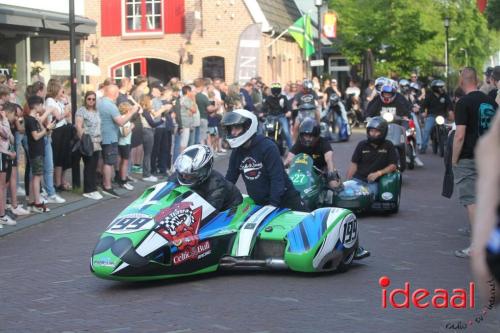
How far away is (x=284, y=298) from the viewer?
318 inches

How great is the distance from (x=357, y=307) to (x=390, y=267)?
6.32 ft

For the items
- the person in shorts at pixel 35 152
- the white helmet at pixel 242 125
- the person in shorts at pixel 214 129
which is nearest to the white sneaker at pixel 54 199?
the person in shorts at pixel 35 152

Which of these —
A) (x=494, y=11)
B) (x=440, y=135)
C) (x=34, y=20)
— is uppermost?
(x=494, y=11)

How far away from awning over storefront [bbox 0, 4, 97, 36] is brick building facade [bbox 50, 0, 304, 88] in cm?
1712

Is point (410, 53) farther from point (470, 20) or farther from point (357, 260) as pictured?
point (357, 260)

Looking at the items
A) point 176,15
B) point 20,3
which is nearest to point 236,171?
point 20,3

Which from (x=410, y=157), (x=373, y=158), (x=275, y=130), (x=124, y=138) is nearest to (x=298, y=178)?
(x=373, y=158)

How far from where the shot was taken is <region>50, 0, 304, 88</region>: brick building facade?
43.1 m

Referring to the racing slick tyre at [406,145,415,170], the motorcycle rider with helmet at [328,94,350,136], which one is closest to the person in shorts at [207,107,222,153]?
the motorcycle rider with helmet at [328,94,350,136]

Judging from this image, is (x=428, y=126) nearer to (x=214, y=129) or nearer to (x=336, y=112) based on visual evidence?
(x=214, y=129)

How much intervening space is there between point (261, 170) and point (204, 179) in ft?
2.65

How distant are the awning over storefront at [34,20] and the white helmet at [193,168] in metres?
13.3

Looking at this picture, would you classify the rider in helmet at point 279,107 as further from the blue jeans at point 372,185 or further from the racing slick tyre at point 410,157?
the blue jeans at point 372,185

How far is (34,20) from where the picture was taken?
77.6 ft
